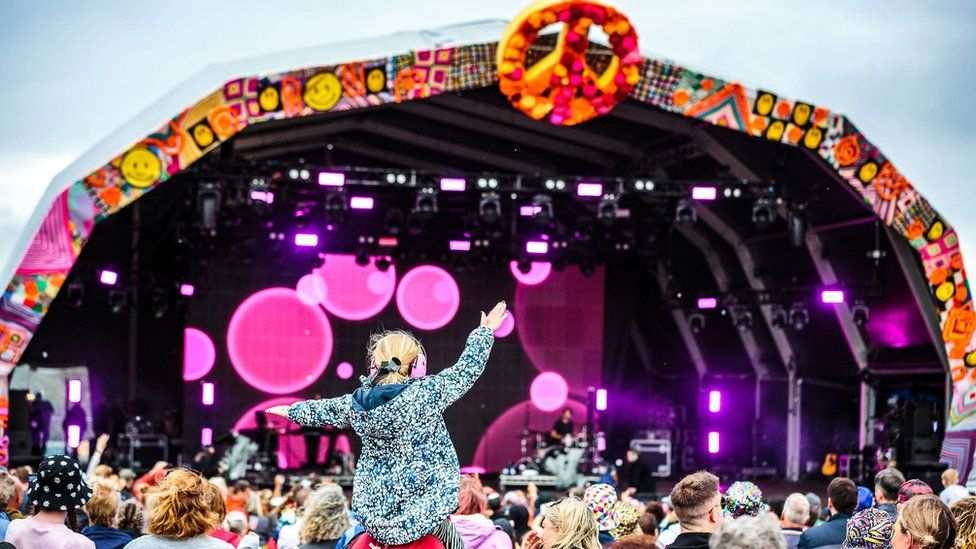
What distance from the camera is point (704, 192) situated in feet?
52.4

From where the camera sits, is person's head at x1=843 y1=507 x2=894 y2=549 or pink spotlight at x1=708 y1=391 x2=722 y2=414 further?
pink spotlight at x1=708 y1=391 x2=722 y2=414

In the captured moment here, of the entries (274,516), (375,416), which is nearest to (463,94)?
(274,516)

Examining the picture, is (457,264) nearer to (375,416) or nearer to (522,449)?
(522,449)

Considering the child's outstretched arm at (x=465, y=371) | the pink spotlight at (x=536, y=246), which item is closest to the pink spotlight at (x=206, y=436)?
the pink spotlight at (x=536, y=246)

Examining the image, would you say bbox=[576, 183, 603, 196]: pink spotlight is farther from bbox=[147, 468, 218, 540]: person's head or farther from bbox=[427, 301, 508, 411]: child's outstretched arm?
bbox=[147, 468, 218, 540]: person's head

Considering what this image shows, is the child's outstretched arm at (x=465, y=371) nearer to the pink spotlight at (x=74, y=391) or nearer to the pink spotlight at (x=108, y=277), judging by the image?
the pink spotlight at (x=108, y=277)

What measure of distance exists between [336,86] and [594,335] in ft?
31.8

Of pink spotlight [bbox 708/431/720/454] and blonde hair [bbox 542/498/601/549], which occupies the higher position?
blonde hair [bbox 542/498/601/549]

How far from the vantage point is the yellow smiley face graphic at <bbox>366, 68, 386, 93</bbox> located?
13.6m

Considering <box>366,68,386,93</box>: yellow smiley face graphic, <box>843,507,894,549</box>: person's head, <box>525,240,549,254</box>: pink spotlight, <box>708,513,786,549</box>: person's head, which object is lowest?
<box>843,507,894,549</box>: person's head

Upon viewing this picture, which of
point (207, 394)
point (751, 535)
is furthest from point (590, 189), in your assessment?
point (751, 535)

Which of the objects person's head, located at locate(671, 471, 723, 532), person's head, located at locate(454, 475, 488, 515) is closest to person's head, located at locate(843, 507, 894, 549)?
person's head, located at locate(671, 471, 723, 532)

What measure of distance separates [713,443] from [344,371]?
6.70 m

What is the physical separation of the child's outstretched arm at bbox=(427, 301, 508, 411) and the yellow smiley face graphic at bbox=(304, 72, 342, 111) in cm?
982
